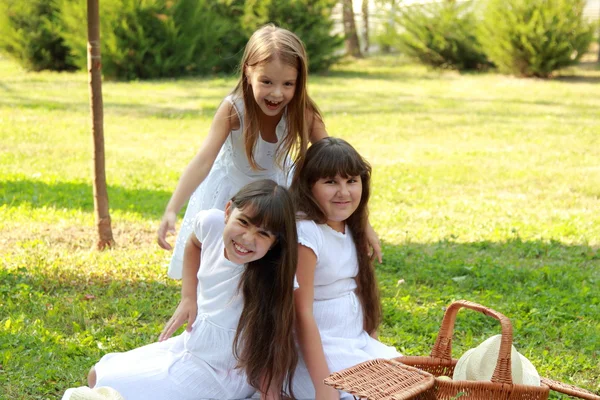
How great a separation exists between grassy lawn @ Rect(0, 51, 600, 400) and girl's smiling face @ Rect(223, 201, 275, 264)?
1.04 meters

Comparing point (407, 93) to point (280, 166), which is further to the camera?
point (407, 93)

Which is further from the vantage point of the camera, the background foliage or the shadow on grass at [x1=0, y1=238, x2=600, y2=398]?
the background foliage

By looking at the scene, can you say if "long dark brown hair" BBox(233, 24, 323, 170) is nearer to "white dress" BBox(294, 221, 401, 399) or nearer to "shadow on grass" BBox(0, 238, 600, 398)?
"white dress" BBox(294, 221, 401, 399)

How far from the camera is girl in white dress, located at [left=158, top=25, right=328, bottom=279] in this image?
12.0 feet

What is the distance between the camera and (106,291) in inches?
193

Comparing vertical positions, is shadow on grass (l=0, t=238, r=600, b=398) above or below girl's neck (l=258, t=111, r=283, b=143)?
below

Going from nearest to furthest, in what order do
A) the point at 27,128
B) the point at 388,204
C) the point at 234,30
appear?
the point at 388,204 → the point at 27,128 → the point at 234,30

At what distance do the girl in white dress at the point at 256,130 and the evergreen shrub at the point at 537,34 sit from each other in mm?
13907

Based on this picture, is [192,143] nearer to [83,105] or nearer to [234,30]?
[83,105]

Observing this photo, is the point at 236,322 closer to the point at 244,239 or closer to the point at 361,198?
the point at 244,239

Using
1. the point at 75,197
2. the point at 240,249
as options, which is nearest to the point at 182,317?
the point at 240,249

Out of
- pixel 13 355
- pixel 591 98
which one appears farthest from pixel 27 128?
pixel 591 98

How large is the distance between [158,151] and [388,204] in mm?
3833

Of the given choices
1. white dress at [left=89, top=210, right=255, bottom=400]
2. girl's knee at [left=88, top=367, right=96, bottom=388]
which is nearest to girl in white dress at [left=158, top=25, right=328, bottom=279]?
white dress at [left=89, top=210, right=255, bottom=400]
